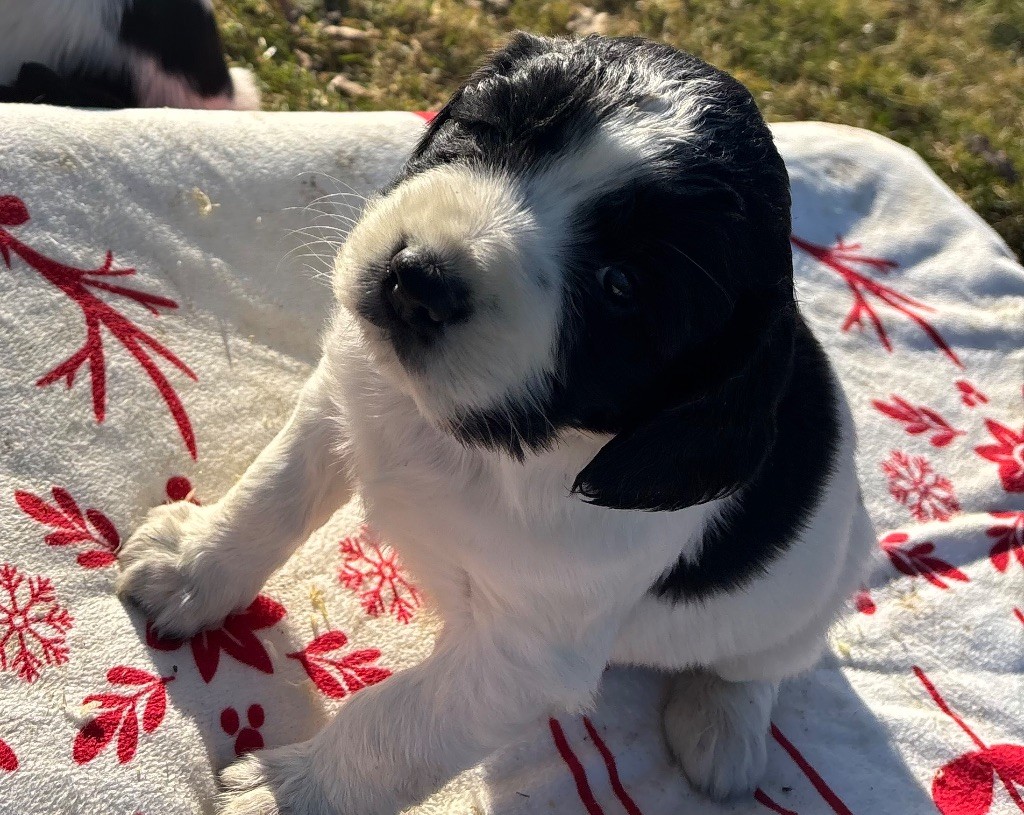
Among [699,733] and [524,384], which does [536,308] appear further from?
[699,733]

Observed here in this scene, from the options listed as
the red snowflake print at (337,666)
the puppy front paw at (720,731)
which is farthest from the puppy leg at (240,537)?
the puppy front paw at (720,731)

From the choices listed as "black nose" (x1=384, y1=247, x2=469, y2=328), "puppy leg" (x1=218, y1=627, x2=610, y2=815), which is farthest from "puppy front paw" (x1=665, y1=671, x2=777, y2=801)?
"black nose" (x1=384, y1=247, x2=469, y2=328)

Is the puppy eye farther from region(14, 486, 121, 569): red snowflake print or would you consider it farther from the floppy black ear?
region(14, 486, 121, 569): red snowflake print

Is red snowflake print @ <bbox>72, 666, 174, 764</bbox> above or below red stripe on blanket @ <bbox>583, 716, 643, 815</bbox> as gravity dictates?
above

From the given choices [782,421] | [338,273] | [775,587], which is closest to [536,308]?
[338,273]

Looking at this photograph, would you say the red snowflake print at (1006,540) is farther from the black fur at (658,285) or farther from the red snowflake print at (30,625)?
the red snowflake print at (30,625)

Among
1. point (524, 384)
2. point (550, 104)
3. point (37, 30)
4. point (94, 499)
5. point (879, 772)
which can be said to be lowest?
point (879, 772)

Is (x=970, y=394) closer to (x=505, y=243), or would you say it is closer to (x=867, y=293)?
(x=867, y=293)
